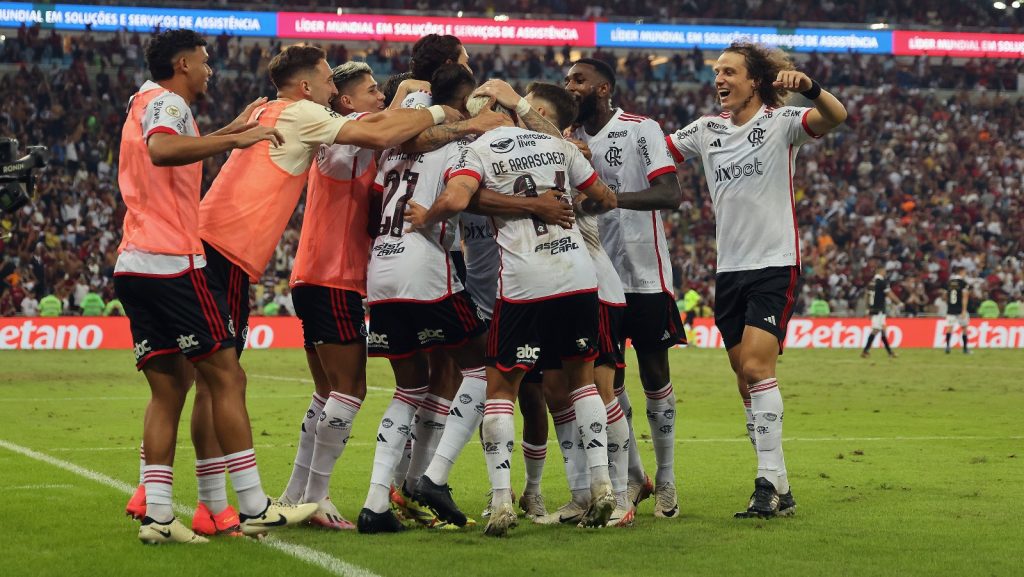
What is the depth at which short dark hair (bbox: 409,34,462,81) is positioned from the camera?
745cm

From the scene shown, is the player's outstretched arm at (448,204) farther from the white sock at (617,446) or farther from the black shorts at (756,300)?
the black shorts at (756,300)

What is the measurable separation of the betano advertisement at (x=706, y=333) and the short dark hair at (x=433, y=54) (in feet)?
71.1

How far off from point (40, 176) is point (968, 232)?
2903 cm

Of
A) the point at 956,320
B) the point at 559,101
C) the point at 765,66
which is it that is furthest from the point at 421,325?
the point at 956,320

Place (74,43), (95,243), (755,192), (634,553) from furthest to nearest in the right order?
(74,43)
(95,243)
(755,192)
(634,553)

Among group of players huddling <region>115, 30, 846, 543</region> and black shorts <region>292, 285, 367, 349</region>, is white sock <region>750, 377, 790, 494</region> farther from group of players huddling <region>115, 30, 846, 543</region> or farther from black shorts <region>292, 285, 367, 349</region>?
black shorts <region>292, 285, 367, 349</region>

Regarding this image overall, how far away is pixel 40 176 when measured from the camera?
33.9 m

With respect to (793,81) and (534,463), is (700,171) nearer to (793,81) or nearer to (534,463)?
(793,81)

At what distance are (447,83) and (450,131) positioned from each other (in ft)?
1.11

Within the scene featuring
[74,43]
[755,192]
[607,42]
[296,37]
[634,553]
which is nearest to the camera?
→ [634,553]

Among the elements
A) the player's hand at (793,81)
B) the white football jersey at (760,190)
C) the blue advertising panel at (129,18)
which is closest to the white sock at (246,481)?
the white football jersey at (760,190)

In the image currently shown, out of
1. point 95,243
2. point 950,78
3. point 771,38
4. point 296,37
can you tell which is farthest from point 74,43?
point 950,78

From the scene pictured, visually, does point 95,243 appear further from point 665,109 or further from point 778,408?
point 778,408

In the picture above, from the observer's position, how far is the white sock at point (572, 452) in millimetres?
7176
